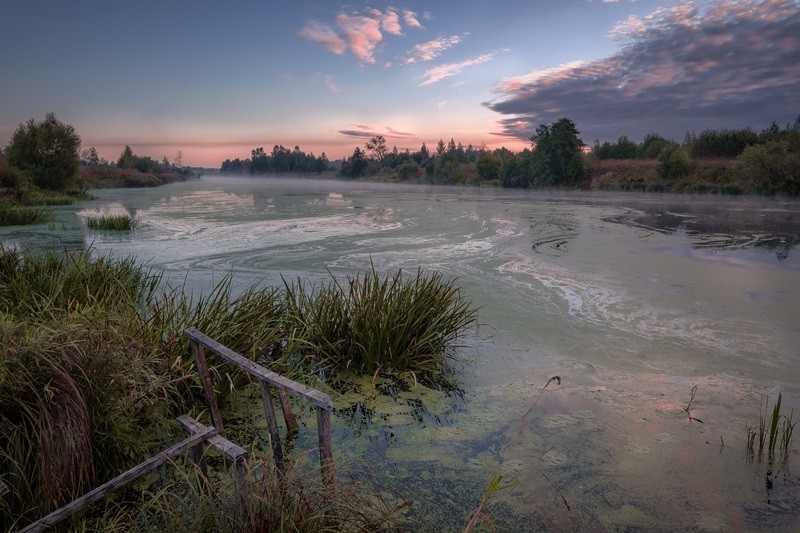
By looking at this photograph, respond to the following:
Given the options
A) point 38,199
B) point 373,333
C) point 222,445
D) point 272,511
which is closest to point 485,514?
point 272,511

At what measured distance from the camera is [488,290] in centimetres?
755

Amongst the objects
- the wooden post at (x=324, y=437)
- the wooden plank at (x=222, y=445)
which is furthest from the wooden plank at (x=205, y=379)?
the wooden post at (x=324, y=437)

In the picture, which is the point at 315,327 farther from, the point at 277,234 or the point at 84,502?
the point at 277,234

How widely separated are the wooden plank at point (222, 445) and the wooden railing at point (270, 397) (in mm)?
181

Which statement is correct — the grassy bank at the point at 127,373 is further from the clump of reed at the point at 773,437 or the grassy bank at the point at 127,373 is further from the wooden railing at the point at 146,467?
the clump of reed at the point at 773,437

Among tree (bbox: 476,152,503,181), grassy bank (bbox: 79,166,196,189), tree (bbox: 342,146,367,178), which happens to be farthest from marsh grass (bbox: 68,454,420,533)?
tree (bbox: 342,146,367,178)

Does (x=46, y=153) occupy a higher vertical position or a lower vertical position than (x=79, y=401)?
higher

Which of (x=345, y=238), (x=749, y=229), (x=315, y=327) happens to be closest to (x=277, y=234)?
(x=345, y=238)

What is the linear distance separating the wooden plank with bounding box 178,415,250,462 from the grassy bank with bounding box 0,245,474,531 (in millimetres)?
206

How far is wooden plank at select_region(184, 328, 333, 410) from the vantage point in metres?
2.18

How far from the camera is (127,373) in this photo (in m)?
2.77

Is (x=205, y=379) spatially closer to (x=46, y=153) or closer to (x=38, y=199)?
(x=38, y=199)

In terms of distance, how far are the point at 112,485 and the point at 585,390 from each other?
3.47m

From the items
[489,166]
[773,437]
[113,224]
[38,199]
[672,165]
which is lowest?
[773,437]
